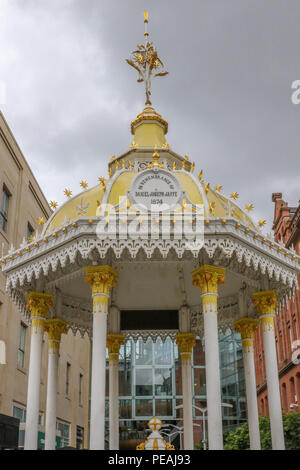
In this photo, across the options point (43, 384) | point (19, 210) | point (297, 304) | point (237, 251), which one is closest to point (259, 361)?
point (297, 304)

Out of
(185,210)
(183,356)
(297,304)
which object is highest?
(297,304)

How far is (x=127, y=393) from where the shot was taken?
54688mm

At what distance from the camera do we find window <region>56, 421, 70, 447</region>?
38.2 meters

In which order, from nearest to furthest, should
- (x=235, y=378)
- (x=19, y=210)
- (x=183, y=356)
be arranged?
(x=183, y=356)
(x=19, y=210)
(x=235, y=378)

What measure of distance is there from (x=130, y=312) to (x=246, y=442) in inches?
780

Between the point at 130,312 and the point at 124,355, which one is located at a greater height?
the point at 124,355

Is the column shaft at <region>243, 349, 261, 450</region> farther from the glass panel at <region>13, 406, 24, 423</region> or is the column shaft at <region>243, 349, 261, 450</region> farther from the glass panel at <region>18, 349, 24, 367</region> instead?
the glass panel at <region>18, 349, 24, 367</region>

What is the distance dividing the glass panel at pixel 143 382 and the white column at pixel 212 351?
43.4m

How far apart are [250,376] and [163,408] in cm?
3958

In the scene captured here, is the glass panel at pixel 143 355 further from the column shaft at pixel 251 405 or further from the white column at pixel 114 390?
the column shaft at pixel 251 405

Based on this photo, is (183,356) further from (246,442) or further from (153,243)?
(246,442)

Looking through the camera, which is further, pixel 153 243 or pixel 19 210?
pixel 19 210

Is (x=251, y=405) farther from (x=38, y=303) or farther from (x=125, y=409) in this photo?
(x=125, y=409)
